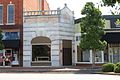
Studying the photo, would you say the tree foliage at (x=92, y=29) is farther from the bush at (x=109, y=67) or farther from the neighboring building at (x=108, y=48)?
the bush at (x=109, y=67)

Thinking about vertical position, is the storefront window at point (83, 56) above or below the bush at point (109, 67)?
above

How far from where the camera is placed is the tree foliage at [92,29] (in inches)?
1503

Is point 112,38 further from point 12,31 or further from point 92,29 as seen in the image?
point 12,31

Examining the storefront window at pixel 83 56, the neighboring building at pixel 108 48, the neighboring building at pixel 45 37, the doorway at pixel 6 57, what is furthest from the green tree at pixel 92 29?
the doorway at pixel 6 57

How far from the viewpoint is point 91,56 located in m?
42.9

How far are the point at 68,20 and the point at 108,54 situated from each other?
23.7ft

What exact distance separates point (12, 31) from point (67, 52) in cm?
817

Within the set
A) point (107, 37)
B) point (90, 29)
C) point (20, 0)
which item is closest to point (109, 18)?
point (107, 37)

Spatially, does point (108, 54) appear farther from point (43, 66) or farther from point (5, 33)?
point (5, 33)

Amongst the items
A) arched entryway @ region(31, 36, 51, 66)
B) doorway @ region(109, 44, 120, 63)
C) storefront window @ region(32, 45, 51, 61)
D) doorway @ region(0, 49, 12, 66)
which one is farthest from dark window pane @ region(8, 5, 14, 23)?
doorway @ region(109, 44, 120, 63)

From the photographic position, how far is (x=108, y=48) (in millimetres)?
42875

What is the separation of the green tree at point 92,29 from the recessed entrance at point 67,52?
17.5 ft

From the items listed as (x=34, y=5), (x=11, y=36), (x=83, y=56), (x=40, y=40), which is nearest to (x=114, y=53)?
(x=83, y=56)

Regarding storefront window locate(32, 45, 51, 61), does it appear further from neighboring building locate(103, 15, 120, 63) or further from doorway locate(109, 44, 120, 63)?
doorway locate(109, 44, 120, 63)
